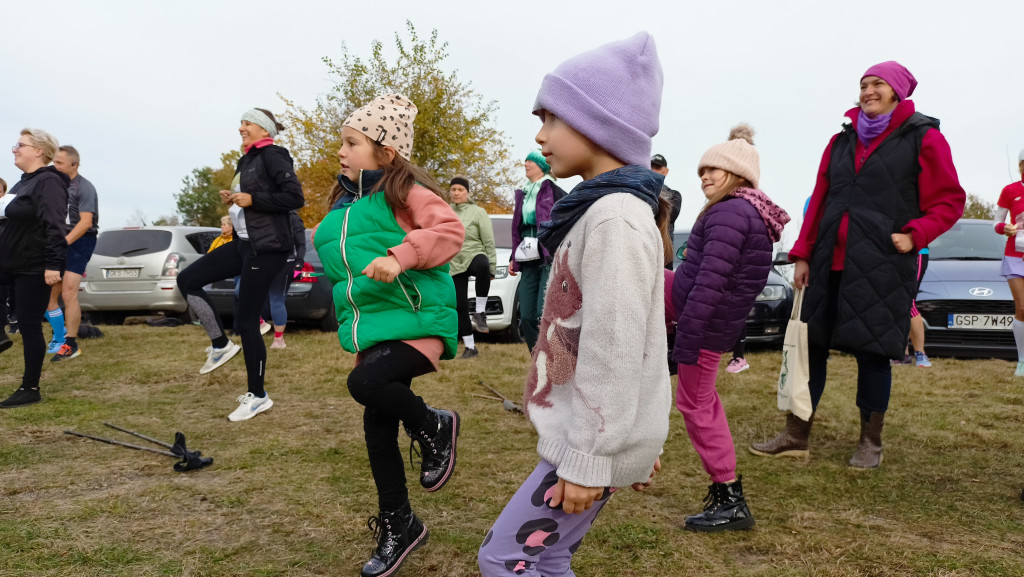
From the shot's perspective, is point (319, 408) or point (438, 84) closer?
point (319, 408)

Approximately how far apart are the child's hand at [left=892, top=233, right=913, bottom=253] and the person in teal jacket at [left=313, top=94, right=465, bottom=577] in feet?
7.71

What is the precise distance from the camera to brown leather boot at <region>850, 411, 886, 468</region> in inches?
165

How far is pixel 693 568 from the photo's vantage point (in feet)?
9.33

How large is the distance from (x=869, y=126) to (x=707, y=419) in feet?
6.42

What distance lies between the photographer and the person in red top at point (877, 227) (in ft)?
12.8

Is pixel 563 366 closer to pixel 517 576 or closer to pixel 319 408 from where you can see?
pixel 517 576

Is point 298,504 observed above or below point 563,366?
below

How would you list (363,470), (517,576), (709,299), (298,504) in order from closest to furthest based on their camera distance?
(517,576) < (709,299) < (298,504) < (363,470)

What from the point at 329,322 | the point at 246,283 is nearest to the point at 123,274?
the point at 329,322

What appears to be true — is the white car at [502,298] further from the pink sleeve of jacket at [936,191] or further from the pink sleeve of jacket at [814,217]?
the pink sleeve of jacket at [936,191]

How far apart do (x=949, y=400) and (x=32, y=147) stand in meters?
7.29

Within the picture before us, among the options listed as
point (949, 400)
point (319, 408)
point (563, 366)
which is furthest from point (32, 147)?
point (949, 400)

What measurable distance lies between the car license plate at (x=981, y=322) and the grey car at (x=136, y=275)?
9930 millimetres

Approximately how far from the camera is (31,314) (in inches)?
217
